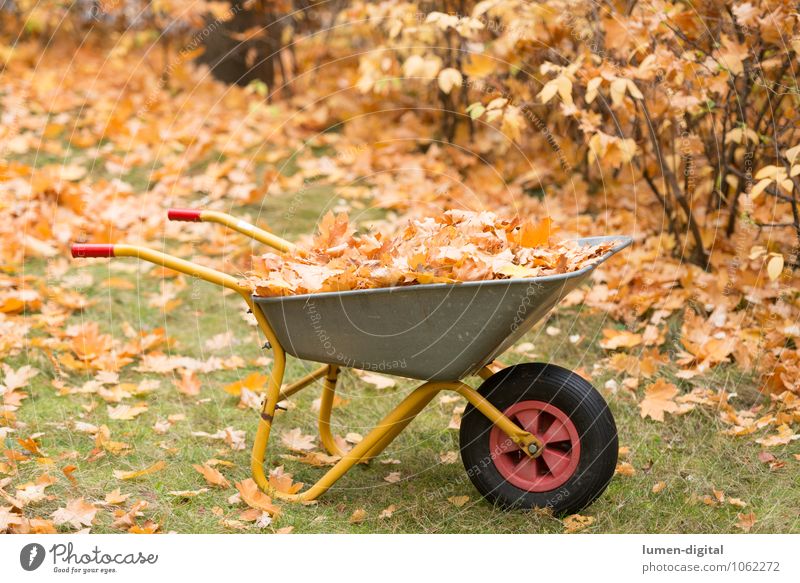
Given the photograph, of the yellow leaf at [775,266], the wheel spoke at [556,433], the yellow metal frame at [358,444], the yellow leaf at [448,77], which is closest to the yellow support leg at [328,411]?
the yellow metal frame at [358,444]

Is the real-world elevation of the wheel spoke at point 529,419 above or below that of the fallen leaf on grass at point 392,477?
above

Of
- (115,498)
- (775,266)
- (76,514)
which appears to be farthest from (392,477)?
(775,266)

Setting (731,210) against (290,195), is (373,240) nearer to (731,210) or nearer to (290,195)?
(731,210)

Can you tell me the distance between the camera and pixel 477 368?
2.53 meters

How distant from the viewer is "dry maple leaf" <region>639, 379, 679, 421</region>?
10.3 ft

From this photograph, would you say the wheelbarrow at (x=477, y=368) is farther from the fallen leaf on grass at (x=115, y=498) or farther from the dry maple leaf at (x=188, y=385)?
the dry maple leaf at (x=188, y=385)

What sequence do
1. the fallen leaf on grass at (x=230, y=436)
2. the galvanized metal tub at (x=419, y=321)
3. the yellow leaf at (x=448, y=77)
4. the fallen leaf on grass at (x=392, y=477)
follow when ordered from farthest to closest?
the yellow leaf at (x=448, y=77), the fallen leaf on grass at (x=230, y=436), the fallen leaf on grass at (x=392, y=477), the galvanized metal tub at (x=419, y=321)

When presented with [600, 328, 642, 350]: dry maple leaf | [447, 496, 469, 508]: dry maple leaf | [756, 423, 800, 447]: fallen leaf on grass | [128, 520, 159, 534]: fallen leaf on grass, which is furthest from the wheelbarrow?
[600, 328, 642, 350]: dry maple leaf

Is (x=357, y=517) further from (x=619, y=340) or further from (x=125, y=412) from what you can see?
(x=619, y=340)

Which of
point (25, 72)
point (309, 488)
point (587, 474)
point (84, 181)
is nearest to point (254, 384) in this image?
point (309, 488)

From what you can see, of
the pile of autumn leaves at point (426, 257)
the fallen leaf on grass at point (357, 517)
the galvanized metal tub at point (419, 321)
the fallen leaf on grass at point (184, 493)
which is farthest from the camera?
the fallen leaf on grass at point (184, 493)

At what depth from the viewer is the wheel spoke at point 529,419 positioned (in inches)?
100

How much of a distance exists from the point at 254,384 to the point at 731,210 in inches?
89.1
